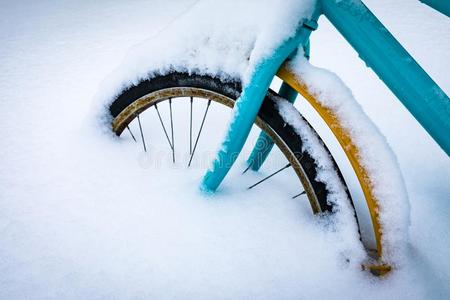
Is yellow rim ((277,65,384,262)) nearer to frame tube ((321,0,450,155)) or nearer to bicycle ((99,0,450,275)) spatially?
bicycle ((99,0,450,275))

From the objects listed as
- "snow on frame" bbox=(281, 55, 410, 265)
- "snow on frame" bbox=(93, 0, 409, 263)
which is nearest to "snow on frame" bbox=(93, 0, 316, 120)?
"snow on frame" bbox=(93, 0, 409, 263)

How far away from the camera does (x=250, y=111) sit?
0.68m

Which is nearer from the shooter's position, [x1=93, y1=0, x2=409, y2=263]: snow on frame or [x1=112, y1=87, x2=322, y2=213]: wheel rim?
[x1=93, y1=0, x2=409, y2=263]: snow on frame

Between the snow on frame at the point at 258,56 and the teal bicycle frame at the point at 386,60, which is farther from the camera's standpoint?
the snow on frame at the point at 258,56

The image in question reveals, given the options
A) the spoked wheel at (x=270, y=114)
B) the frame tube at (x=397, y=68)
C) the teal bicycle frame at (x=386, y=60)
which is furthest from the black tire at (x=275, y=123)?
the frame tube at (x=397, y=68)

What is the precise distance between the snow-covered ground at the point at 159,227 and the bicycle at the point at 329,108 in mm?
94

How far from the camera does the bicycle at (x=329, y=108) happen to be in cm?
54

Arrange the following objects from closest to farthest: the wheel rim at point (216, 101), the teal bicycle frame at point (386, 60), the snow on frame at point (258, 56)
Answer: the teal bicycle frame at point (386, 60) → the snow on frame at point (258, 56) → the wheel rim at point (216, 101)

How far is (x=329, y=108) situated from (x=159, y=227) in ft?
1.85

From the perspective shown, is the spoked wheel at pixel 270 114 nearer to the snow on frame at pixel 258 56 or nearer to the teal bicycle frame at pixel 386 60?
the snow on frame at pixel 258 56

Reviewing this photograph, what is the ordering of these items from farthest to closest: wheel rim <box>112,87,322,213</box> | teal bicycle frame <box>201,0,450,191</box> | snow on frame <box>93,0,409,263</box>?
wheel rim <box>112,87,322,213</box> < snow on frame <box>93,0,409,263</box> < teal bicycle frame <box>201,0,450,191</box>

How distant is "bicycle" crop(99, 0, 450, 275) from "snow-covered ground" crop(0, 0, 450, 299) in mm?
94

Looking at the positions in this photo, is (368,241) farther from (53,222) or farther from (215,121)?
(53,222)

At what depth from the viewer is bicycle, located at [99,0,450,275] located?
54 centimetres
